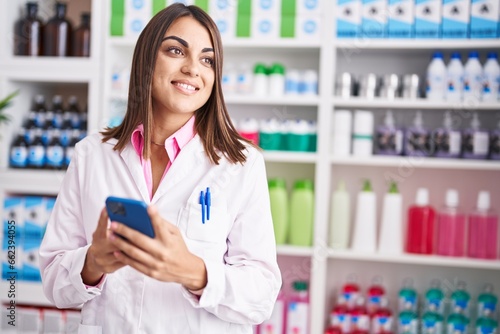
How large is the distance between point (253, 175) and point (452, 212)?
5.50 feet

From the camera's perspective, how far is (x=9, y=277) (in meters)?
2.78

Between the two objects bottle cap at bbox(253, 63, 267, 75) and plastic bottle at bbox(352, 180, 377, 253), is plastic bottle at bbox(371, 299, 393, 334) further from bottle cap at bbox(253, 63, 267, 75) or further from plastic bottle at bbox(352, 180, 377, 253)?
bottle cap at bbox(253, 63, 267, 75)

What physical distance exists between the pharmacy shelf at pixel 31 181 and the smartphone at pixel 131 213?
1901mm

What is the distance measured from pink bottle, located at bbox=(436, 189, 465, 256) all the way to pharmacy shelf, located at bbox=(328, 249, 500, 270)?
0.05 m

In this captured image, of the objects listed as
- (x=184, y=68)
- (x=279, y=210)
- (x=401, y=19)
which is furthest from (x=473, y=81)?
(x=184, y=68)

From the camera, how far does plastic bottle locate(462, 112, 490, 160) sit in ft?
8.40

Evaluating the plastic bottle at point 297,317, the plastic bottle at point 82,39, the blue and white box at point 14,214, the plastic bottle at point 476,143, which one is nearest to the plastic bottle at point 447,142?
the plastic bottle at point 476,143

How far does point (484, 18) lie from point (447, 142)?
1.81ft

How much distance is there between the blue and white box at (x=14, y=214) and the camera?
9.11 ft

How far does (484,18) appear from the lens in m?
2.54

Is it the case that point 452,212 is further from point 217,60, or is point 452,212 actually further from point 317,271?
point 217,60

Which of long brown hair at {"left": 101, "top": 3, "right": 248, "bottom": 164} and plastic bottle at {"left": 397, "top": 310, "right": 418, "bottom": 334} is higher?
long brown hair at {"left": 101, "top": 3, "right": 248, "bottom": 164}

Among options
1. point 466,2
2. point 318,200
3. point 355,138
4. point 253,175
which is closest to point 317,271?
point 318,200

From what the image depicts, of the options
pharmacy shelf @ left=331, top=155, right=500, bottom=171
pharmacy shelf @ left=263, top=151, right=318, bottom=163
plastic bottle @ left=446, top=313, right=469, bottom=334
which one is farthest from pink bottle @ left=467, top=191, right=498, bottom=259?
pharmacy shelf @ left=263, top=151, right=318, bottom=163
